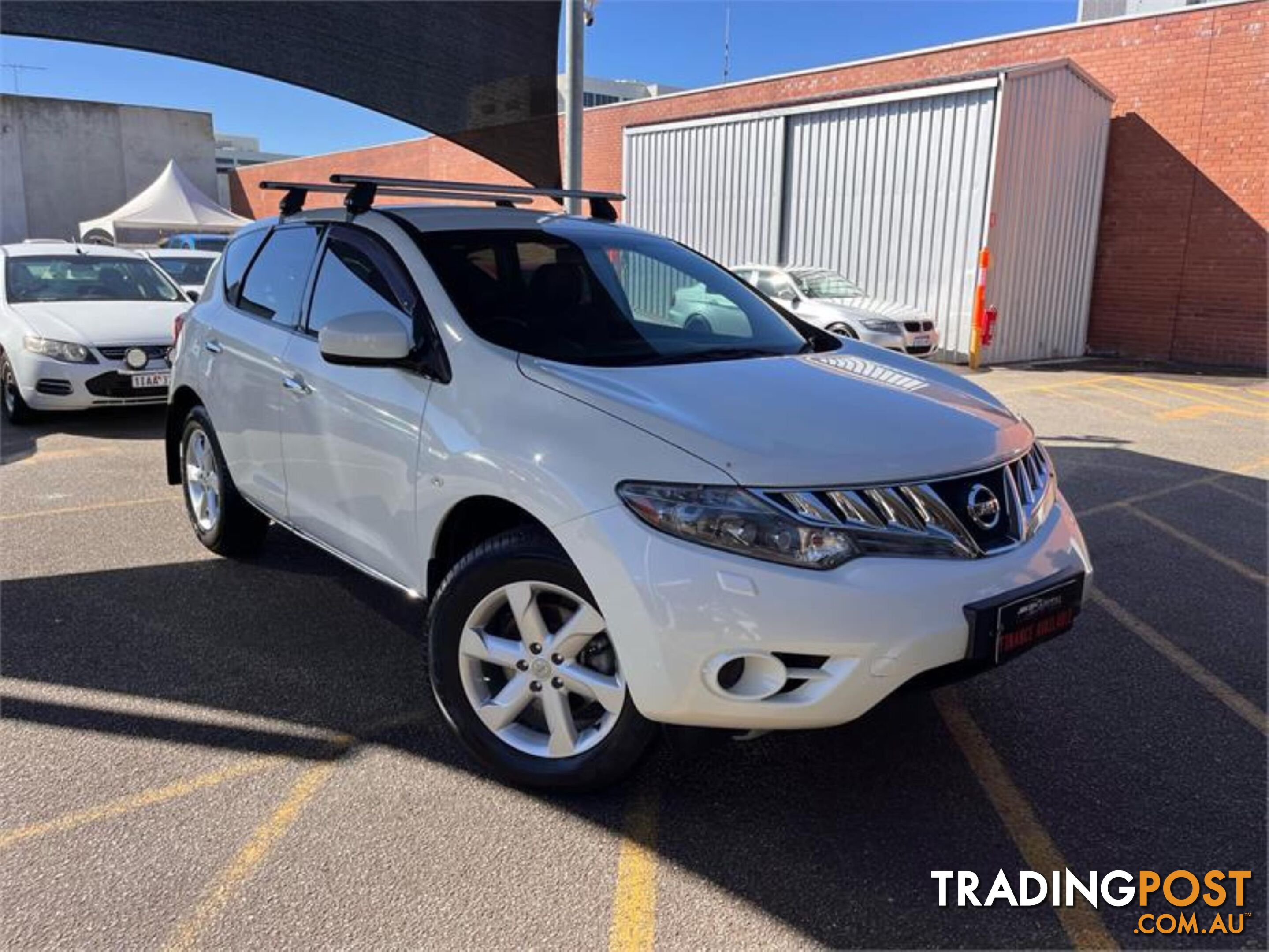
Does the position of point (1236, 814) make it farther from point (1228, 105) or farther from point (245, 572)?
point (1228, 105)

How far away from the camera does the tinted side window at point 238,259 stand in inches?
185


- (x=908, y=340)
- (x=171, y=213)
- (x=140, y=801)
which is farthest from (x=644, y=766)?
(x=171, y=213)

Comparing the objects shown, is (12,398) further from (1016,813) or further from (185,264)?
(1016,813)

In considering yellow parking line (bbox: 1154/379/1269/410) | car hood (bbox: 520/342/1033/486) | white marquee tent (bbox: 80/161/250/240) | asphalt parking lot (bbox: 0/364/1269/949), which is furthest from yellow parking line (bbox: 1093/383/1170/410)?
white marquee tent (bbox: 80/161/250/240)

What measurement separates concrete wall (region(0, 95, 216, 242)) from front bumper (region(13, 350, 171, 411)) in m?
34.2

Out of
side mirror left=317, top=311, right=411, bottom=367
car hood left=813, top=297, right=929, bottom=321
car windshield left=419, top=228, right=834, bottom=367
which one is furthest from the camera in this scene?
car hood left=813, top=297, right=929, bottom=321

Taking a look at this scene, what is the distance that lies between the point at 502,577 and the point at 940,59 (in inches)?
694

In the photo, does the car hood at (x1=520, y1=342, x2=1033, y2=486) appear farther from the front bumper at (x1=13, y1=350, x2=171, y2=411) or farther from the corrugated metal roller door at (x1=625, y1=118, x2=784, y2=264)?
the corrugated metal roller door at (x1=625, y1=118, x2=784, y2=264)

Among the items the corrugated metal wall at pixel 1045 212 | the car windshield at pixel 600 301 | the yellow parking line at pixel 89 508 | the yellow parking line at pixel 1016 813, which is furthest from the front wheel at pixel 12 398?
the corrugated metal wall at pixel 1045 212

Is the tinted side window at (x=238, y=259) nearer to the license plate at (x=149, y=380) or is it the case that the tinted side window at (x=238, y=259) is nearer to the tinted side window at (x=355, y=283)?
the tinted side window at (x=355, y=283)

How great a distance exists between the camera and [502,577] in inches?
110

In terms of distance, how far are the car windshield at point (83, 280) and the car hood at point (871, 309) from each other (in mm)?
8504

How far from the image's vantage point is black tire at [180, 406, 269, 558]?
4.71 meters

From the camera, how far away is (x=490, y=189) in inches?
171
